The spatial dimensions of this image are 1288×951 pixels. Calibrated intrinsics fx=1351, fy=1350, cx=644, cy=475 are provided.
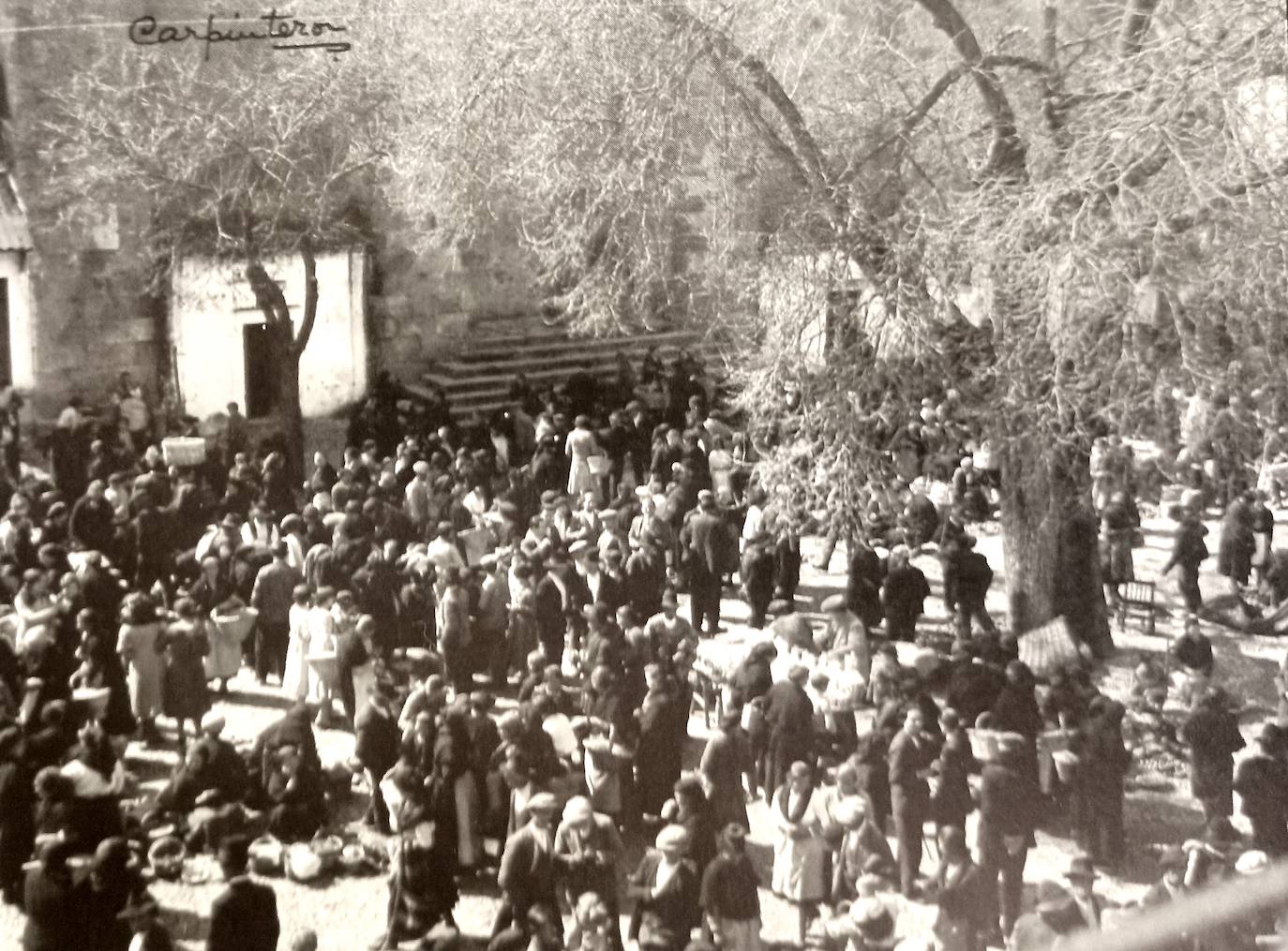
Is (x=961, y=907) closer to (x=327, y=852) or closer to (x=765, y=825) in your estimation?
(x=765, y=825)

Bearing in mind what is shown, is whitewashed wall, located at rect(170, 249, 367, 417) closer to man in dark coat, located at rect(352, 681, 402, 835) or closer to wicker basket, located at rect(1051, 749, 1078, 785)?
man in dark coat, located at rect(352, 681, 402, 835)

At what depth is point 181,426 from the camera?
11180mm

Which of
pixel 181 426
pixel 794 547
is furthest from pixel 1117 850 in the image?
pixel 181 426

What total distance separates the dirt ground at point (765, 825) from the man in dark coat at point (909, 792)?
0.27 m

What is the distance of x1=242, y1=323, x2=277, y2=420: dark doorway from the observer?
1105 cm

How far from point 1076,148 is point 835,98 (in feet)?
8.49

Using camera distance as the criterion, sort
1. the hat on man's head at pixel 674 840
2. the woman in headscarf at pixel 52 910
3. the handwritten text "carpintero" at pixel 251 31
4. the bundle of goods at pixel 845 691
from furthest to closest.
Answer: the handwritten text "carpintero" at pixel 251 31, the bundle of goods at pixel 845 691, the hat on man's head at pixel 674 840, the woman in headscarf at pixel 52 910

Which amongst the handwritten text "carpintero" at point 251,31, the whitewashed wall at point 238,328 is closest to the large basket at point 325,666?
the whitewashed wall at point 238,328

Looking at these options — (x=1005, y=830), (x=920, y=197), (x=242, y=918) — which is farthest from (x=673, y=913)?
(x=920, y=197)

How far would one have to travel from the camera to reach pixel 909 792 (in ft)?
25.0

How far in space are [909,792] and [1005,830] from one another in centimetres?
57

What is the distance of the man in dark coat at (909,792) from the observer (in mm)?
7570

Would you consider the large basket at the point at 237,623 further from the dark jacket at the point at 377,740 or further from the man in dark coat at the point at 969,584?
the man in dark coat at the point at 969,584

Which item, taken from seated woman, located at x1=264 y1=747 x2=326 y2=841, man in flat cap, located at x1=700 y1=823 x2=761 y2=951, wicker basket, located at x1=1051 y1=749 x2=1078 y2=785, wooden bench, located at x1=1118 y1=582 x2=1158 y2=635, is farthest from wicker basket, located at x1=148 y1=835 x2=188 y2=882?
wooden bench, located at x1=1118 y1=582 x2=1158 y2=635
